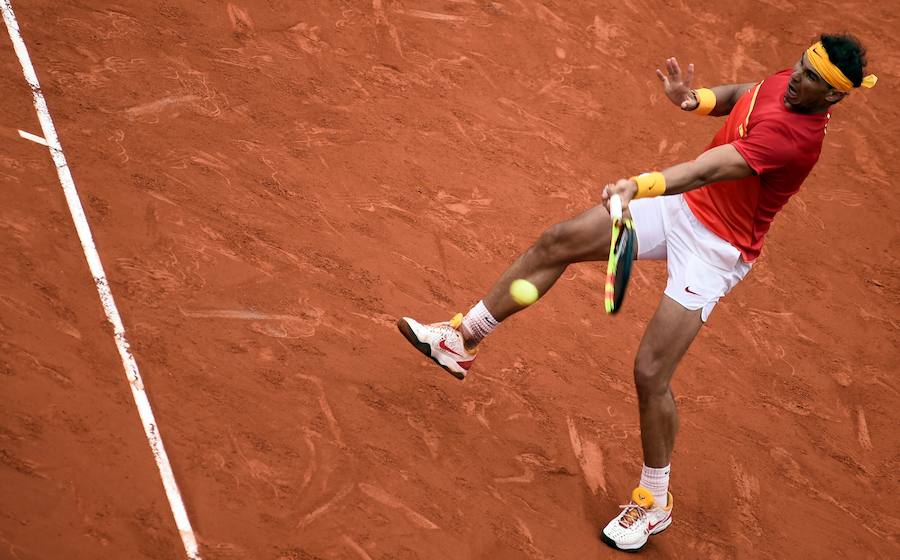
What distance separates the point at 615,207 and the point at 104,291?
3.02m

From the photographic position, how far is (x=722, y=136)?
5.17m

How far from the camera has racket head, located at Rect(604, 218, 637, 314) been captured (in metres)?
4.74

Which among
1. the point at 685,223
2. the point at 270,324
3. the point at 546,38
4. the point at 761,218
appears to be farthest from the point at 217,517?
the point at 546,38

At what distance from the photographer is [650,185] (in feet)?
14.9

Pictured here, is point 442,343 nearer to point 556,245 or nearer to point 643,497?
point 556,245

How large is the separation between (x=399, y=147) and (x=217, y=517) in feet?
11.8

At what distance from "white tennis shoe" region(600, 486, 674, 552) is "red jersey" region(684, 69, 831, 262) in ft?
4.46

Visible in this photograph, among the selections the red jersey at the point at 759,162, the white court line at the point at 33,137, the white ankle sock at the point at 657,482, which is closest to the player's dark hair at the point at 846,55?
the red jersey at the point at 759,162

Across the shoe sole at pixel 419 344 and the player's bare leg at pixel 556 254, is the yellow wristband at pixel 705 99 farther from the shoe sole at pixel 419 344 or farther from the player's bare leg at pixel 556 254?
the shoe sole at pixel 419 344

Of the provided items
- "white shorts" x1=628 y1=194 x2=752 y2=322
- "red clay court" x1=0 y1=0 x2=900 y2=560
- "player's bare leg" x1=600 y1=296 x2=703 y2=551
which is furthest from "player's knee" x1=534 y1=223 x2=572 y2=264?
"red clay court" x1=0 y1=0 x2=900 y2=560

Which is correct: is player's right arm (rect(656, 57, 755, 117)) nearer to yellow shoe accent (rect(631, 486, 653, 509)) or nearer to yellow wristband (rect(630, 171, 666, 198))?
yellow wristband (rect(630, 171, 666, 198))

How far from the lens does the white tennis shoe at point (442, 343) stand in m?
5.57

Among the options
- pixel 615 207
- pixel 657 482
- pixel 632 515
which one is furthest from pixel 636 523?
pixel 615 207

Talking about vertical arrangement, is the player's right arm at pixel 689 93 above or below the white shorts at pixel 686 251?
above
